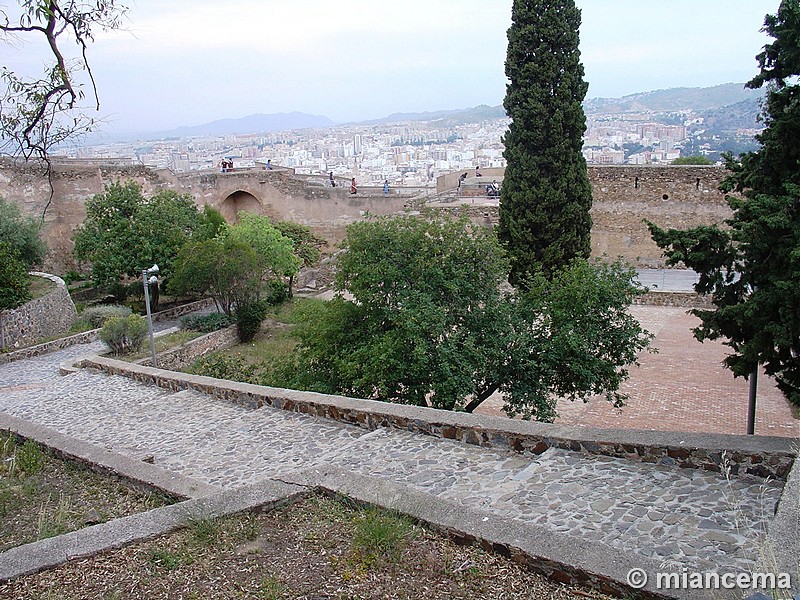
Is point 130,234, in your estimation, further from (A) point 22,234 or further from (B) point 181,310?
(A) point 22,234

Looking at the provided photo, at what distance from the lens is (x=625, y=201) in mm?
23281

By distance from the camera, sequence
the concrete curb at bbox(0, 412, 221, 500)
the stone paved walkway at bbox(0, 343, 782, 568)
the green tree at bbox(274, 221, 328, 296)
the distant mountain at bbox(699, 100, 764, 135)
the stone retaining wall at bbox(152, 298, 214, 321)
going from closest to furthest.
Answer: the stone paved walkway at bbox(0, 343, 782, 568)
the concrete curb at bbox(0, 412, 221, 500)
the stone retaining wall at bbox(152, 298, 214, 321)
the green tree at bbox(274, 221, 328, 296)
the distant mountain at bbox(699, 100, 764, 135)

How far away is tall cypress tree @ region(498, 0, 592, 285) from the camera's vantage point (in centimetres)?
1783

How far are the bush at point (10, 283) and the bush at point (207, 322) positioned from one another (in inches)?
165

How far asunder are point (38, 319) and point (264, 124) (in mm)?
154785

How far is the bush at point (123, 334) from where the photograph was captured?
51.9ft

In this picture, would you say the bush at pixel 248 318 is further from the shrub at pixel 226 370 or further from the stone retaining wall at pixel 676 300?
the stone retaining wall at pixel 676 300

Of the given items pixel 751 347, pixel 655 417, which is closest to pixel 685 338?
pixel 655 417

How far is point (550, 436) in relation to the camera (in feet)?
22.3

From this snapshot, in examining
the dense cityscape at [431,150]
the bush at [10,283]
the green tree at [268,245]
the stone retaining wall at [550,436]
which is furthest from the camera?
the dense cityscape at [431,150]

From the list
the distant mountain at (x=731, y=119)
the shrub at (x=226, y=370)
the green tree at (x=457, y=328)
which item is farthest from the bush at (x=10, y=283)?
the distant mountain at (x=731, y=119)

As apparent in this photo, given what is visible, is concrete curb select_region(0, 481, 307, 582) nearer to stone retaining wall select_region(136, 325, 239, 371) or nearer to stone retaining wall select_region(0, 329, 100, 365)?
stone retaining wall select_region(136, 325, 239, 371)

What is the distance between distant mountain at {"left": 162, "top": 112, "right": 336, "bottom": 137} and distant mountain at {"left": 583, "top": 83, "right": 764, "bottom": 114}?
80.0 meters

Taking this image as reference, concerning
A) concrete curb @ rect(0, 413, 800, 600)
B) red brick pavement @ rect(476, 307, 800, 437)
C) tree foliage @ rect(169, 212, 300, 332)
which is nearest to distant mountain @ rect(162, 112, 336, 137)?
tree foliage @ rect(169, 212, 300, 332)
